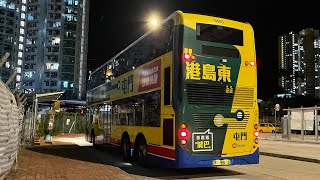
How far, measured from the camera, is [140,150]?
13633mm

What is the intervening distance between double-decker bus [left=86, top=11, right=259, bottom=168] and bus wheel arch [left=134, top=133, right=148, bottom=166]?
34 mm

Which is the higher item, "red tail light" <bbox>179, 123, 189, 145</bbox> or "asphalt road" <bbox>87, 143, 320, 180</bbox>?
"red tail light" <bbox>179, 123, 189, 145</bbox>

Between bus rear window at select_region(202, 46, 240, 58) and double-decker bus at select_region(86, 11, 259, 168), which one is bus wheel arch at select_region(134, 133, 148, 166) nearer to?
double-decker bus at select_region(86, 11, 259, 168)

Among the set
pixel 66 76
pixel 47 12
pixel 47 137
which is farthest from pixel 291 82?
pixel 47 137

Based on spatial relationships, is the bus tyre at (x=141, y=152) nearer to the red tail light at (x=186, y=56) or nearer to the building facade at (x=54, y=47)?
the red tail light at (x=186, y=56)

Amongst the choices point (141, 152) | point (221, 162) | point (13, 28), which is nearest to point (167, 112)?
point (221, 162)

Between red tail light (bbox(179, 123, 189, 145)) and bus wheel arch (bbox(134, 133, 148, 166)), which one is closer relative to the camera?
red tail light (bbox(179, 123, 189, 145))

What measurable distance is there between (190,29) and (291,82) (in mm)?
99700

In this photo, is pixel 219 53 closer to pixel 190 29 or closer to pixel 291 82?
pixel 190 29

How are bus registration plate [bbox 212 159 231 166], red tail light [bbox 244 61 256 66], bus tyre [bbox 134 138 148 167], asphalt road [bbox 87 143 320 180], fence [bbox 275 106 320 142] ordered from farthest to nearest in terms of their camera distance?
fence [bbox 275 106 320 142] → bus tyre [bbox 134 138 148 167] → red tail light [bbox 244 61 256 66] → asphalt road [bbox 87 143 320 180] → bus registration plate [bbox 212 159 231 166]

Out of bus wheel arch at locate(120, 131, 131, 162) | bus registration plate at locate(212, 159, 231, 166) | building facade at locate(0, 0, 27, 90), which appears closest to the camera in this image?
bus registration plate at locate(212, 159, 231, 166)

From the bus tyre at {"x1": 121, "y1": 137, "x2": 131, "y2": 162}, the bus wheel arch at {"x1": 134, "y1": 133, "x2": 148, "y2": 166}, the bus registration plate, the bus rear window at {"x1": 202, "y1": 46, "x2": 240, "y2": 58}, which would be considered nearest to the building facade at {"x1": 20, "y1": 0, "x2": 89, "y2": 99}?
the bus tyre at {"x1": 121, "y1": 137, "x2": 131, "y2": 162}

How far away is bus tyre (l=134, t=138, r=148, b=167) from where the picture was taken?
1318 cm

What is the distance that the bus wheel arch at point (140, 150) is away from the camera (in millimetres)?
13180
